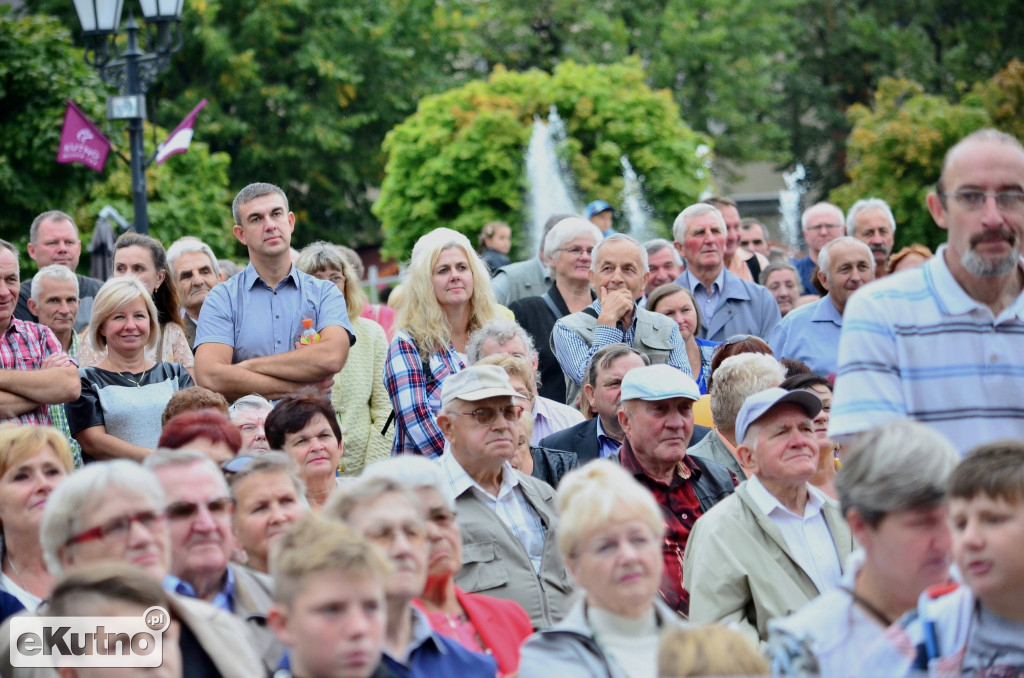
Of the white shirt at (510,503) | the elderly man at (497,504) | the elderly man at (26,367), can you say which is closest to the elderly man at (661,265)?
the elderly man at (497,504)

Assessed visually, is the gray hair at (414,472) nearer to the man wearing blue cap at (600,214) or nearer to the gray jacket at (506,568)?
the gray jacket at (506,568)

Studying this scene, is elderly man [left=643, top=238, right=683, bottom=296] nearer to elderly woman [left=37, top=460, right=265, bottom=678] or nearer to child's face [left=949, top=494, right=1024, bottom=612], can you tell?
elderly woman [left=37, top=460, right=265, bottom=678]

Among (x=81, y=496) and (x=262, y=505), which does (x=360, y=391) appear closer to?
(x=262, y=505)

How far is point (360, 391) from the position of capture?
290 inches

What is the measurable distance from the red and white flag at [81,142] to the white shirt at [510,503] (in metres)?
6.54

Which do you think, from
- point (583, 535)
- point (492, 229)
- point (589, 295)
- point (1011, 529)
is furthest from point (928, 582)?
point (492, 229)

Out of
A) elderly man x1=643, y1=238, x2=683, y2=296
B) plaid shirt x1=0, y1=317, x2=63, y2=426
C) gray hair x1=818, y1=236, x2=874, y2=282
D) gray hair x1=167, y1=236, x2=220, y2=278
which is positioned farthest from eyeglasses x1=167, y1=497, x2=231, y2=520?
elderly man x1=643, y1=238, x2=683, y2=296

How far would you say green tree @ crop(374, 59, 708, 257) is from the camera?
18469 mm

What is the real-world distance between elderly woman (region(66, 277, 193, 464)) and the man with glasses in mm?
3575

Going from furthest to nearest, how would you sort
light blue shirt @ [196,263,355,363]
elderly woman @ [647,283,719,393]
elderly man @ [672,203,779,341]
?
elderly man @ [672,203,779,341], elderly woman @ [647,283,719,393], light blue shirt @ [196,263,355,363]

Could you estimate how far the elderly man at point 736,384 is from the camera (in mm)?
5648

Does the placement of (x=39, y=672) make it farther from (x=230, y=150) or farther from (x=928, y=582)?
(x=230, y=150)

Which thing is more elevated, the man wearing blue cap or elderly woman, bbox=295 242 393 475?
the man wearing blue cap

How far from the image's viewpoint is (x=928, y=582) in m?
3.21
